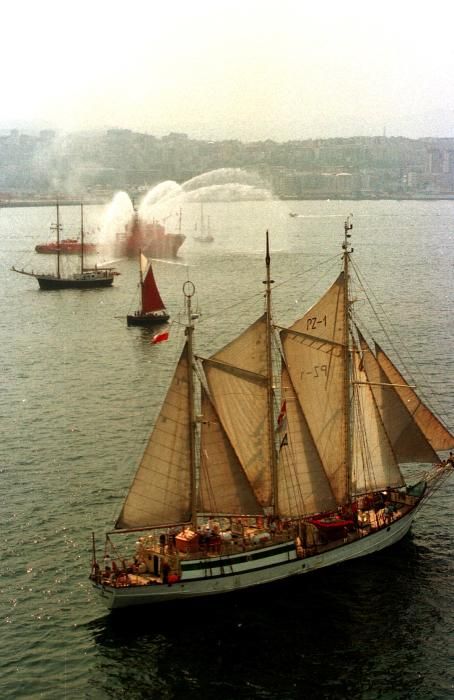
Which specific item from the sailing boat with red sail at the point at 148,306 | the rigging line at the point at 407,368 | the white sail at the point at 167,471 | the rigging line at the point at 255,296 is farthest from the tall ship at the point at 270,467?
the sailing boat with red sail at the point at 148,306

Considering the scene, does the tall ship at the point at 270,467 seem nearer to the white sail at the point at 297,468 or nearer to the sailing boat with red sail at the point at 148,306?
the white sail at the point at 297,468

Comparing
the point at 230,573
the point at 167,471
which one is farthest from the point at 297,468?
the point at 167,471

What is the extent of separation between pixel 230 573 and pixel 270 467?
6314 millimetres

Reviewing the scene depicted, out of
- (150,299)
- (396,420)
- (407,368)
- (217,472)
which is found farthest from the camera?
(150,299)

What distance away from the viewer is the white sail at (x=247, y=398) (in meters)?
56.3

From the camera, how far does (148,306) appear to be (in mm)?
123562

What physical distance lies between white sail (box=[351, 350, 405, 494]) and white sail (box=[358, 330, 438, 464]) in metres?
0.71

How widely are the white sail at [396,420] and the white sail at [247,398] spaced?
7.16 m

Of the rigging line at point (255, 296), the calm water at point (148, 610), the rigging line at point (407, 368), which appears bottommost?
the calm water at point (148, 610)

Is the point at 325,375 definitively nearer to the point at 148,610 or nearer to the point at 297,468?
the point at 297,468

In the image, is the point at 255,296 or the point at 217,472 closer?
the point at 217,472

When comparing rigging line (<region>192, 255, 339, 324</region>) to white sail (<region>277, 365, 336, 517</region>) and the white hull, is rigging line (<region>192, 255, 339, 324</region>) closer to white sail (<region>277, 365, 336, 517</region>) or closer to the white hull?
white sail (<region>277, 365, 336, 517</region>)

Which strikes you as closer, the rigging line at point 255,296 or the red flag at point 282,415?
the red flag at point 282,415

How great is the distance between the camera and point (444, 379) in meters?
90.5
